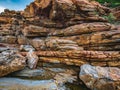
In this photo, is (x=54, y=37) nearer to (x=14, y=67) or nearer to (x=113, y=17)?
(x=14, y=67)

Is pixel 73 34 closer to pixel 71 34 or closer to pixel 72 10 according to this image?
pixel 71 34

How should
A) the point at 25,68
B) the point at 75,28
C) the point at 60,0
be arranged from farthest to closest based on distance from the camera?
the point at 60,0, the point at 75,28, the point at 25,68

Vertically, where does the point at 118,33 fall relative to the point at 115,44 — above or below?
above

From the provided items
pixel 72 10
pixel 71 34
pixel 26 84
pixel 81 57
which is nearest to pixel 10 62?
pixel 26 84

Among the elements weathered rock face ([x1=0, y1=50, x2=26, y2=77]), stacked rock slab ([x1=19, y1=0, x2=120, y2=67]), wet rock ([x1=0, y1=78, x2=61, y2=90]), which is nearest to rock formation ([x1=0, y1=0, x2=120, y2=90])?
stacked rock slab ([x1=19, y1=0, x2=120, y2=67])

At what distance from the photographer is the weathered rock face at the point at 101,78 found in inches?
703

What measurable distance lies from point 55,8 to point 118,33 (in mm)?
10411

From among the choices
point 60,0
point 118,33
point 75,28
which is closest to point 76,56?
point 75,28

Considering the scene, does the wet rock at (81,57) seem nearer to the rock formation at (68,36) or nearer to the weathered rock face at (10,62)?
the rock formation at (68,36)

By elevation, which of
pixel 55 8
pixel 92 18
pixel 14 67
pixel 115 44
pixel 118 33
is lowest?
pixel 14 67

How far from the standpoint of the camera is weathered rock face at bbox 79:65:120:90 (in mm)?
17859

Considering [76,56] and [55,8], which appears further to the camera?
[55,8]

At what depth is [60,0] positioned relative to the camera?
27.6 meters

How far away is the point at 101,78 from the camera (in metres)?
18.3
